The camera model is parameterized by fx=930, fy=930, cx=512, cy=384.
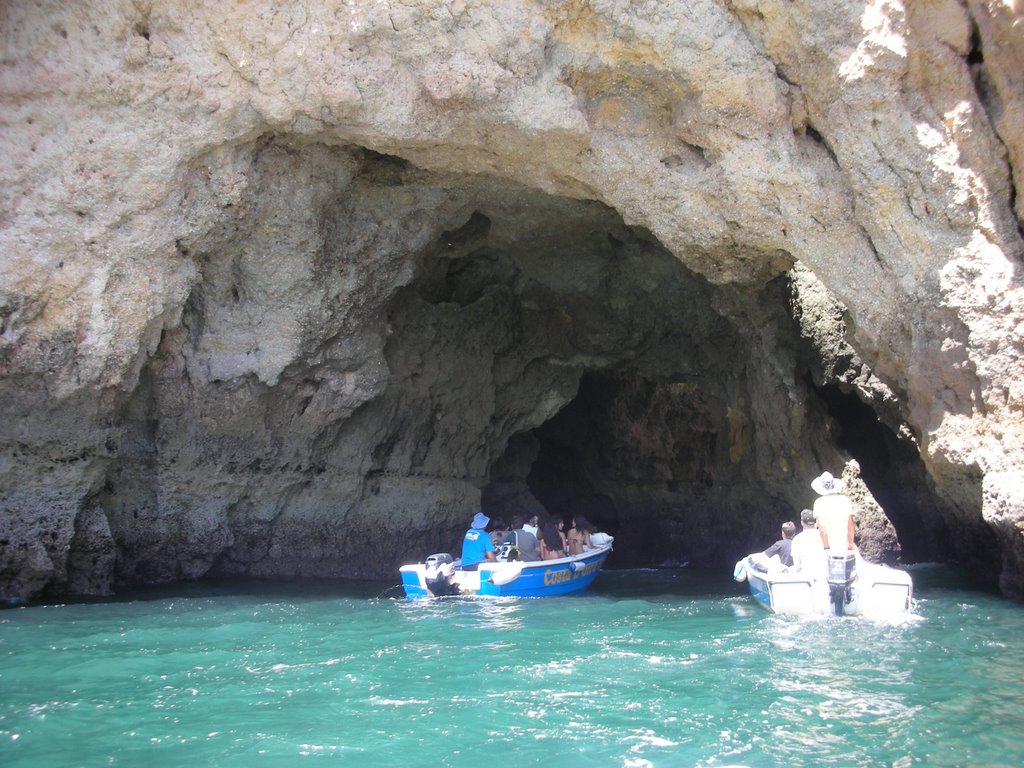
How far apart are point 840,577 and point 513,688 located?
3719 millimetres

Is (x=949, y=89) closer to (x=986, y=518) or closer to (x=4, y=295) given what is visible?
(x=986, y=518)

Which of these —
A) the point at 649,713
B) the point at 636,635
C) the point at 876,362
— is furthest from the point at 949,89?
the point at 649,713

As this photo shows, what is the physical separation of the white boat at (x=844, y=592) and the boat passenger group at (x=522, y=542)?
372cm

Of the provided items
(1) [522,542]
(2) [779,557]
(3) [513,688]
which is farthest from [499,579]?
(3) [513,688]

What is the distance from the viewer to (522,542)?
11.9m

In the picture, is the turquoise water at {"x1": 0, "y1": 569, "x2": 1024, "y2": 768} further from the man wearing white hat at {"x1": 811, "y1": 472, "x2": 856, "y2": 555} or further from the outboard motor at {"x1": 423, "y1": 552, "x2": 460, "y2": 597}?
the outboard motor at {"x1": 423, "y1": 552, "x2": 460, "y2": 597}

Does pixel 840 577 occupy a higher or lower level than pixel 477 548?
lower

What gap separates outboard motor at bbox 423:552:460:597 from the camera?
10.8m

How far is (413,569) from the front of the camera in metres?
11.0

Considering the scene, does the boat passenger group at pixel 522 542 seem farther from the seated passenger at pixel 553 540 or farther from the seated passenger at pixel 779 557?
the seated passenger at pixel 779 557

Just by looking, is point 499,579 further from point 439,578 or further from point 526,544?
point 526,544

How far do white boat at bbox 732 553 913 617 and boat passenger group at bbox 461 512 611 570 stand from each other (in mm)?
3719

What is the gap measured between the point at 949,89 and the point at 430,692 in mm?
6822

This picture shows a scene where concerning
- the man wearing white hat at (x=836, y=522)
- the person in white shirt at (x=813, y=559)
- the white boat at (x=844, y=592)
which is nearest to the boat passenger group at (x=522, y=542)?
the person in white shirt at (x=813, y=559)
